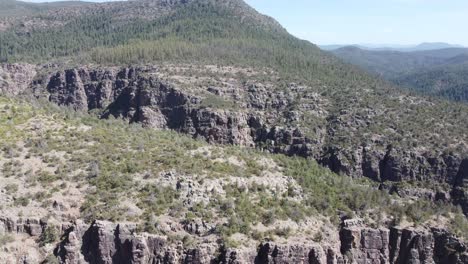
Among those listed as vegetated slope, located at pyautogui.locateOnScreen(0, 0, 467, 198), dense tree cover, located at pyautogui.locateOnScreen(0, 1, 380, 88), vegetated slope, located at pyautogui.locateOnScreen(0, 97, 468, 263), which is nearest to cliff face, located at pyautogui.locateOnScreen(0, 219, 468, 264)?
vegetated slope, located at pyautogui.locateOnScreen(0, 97, 468, 263)

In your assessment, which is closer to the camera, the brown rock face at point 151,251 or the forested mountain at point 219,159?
the brown rock face at point 151,251

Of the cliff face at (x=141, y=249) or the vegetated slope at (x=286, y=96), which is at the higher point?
the vegetated slope at (x=286, y=96)

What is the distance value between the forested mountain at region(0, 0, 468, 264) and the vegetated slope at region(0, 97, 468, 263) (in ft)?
0.62

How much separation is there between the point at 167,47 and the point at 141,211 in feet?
298

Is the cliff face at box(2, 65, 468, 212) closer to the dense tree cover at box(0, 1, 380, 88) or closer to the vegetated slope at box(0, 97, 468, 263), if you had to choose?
the dense tree cover at box(0, 1, 380, 88)

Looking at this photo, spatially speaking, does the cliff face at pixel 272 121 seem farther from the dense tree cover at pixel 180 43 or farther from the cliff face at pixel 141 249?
the cliff face at pixel 141 249

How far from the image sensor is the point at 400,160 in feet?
330

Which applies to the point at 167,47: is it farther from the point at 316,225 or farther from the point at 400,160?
the point at 316,225

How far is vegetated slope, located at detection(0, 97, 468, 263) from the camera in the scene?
55.0m

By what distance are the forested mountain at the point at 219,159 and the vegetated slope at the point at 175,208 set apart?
0.19 meters

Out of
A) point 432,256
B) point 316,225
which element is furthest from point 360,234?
point 432,256

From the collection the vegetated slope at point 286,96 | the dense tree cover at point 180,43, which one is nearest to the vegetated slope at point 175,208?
the vegetated slope at point 286,96

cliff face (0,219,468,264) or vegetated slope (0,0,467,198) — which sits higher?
vegetated slope (0,0,467,198)

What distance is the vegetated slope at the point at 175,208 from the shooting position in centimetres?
5503
